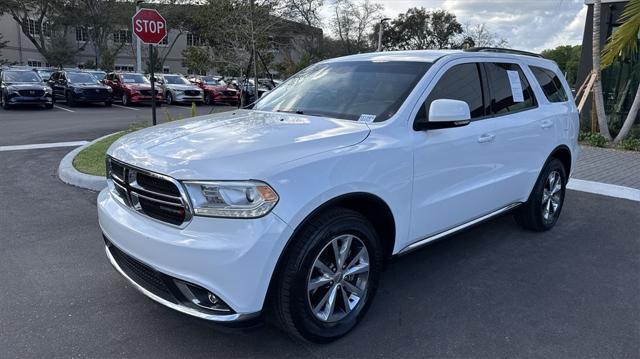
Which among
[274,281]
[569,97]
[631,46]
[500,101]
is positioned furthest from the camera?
[631,46]

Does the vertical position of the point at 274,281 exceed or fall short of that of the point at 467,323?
it exceeds it

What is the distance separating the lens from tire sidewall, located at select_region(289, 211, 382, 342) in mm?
2756

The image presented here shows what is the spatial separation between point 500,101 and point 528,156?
68 centimetres

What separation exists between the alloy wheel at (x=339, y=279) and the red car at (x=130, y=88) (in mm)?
21982

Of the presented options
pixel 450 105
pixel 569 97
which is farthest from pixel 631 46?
pixel 450 105

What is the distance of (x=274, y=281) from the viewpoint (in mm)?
2707

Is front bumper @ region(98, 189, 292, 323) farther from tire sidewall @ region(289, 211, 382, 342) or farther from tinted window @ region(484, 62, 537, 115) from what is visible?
tinted window @ region(484, 62, 537, 115)

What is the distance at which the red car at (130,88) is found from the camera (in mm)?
22953

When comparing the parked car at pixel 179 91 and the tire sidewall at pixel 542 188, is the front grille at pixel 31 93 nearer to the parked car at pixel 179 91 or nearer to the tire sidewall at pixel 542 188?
the parked car at pixel 179 91

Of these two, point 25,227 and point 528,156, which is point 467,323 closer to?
point 528,156

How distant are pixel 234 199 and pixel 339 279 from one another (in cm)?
91

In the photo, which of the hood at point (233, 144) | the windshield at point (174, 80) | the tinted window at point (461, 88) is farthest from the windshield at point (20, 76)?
the tinted window at point (461, 88)

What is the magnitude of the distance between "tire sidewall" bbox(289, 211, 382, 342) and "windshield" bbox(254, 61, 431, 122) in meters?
0.85

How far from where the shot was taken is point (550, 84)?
17.5 ft
